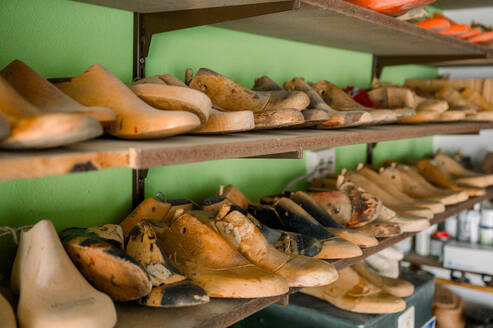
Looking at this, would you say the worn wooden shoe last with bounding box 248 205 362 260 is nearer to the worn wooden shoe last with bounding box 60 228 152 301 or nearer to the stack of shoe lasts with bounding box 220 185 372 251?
the stack of shoe lasts with bounding box 220 185 372 251

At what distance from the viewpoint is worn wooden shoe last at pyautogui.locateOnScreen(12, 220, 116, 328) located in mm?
706

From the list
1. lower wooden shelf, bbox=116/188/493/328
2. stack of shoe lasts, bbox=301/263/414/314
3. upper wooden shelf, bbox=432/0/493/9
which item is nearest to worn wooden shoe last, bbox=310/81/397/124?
stack of shoe lasts, bbox=301/263/414/314

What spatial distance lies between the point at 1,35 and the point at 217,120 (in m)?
0.48

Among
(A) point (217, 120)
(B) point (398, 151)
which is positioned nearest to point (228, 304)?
(A) point (217, 120)

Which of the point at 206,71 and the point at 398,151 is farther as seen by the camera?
the point at 398,151

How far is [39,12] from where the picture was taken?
1.06 metres

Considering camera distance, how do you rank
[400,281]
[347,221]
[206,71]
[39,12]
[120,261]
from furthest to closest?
[400,281] < [347,221] < [206,71] < [39,12] < [120,261]

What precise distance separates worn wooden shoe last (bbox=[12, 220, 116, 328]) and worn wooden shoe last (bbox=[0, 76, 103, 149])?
0.25 metres

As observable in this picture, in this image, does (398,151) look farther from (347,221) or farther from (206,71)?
(206,71)

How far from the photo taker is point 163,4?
1.11m

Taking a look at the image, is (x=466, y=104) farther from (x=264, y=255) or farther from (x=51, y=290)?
(x=51, y=290)

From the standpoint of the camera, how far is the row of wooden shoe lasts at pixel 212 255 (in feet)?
2.59

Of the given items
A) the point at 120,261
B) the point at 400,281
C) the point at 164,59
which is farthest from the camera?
the point at 400,281

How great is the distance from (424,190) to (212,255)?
1.34 metres
